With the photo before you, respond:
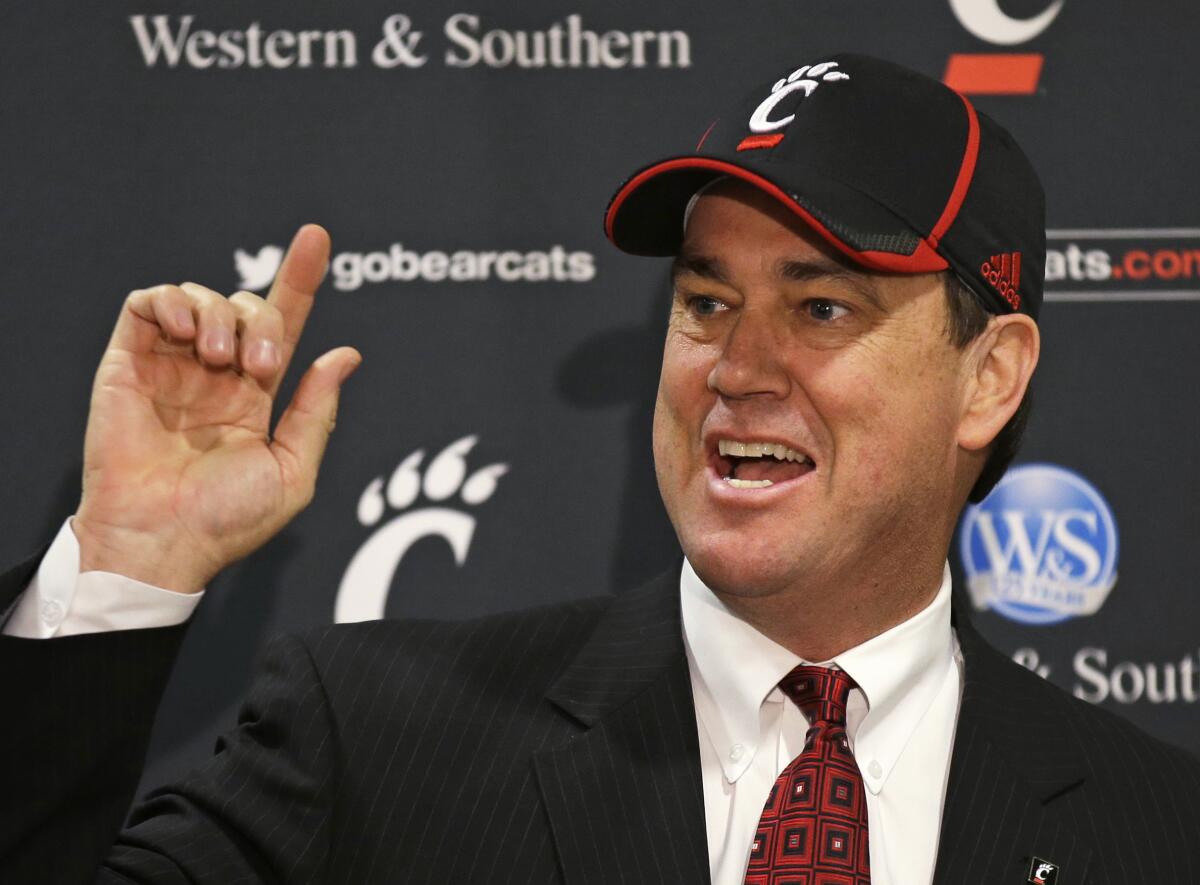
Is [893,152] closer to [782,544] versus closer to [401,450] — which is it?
[782,544]

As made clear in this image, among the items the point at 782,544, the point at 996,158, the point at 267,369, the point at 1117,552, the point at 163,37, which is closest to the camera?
the point at 267,369

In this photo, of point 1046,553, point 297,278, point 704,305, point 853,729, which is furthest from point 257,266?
point 1046,553

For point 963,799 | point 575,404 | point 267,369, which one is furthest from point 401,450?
point 963,799

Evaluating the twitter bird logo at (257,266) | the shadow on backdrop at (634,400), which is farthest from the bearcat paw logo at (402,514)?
the twitter bird logo at (257,266)

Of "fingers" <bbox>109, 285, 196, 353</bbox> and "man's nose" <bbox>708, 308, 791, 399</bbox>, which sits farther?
"man's nose" <bbox>708, 308, 791, 399</bbox>

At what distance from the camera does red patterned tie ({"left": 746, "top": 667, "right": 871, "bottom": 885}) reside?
6.24ft

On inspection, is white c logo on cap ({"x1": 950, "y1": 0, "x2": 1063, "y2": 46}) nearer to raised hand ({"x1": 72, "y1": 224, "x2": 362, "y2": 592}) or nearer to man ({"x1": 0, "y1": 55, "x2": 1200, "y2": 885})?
man ({"x1": 0, "y1": 55, "x2": 1200, "y2": 885})

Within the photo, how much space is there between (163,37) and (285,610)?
95cm

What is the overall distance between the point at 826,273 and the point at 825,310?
5 centimetres

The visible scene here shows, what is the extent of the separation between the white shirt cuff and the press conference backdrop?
0.96 m

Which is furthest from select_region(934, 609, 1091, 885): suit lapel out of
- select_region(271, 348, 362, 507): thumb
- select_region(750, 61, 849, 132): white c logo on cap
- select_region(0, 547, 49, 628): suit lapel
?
select_region(0, 547, 49, 628): suit lapel

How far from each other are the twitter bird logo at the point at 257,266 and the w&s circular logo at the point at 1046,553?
127 centimetres

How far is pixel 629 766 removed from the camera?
1970 mm

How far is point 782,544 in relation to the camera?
6.44 feet
